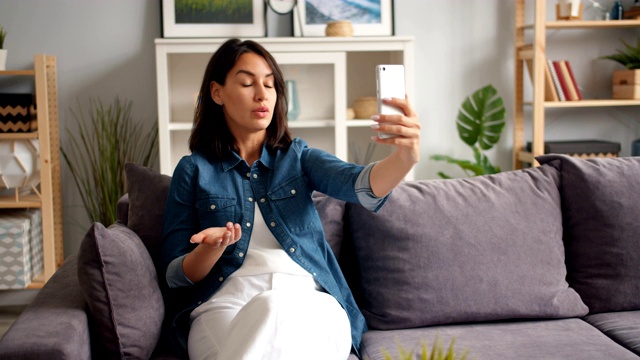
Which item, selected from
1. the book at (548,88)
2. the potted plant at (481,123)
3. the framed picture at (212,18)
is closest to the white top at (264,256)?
the framed picture at (212,18)

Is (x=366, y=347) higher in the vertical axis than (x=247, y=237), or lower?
lower

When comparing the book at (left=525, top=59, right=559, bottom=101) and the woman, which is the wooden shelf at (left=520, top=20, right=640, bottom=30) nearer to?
the book at (left=525, top=59, right=559, bottom=101)

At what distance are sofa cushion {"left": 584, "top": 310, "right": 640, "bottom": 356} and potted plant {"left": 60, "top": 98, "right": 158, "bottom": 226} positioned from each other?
8.40 feet

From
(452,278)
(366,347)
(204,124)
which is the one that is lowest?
(366,347)

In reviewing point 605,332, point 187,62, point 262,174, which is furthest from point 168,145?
point 605,332

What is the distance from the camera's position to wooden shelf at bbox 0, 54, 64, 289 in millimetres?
3562

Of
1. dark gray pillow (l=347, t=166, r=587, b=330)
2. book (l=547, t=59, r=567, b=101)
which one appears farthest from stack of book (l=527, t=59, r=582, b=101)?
dark gray pillow (l=347, t=166, r=587, b=330)

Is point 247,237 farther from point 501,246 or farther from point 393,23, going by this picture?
point 393,23

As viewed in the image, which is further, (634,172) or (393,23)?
(393,23)

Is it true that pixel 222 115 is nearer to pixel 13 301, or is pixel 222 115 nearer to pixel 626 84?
pixel 13 301

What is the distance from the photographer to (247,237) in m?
1.89

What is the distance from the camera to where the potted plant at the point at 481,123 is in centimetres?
410

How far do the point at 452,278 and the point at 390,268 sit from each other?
0.54ft

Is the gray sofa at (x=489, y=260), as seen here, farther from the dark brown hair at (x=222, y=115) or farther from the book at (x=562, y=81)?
the book at (x=562, y=81)
